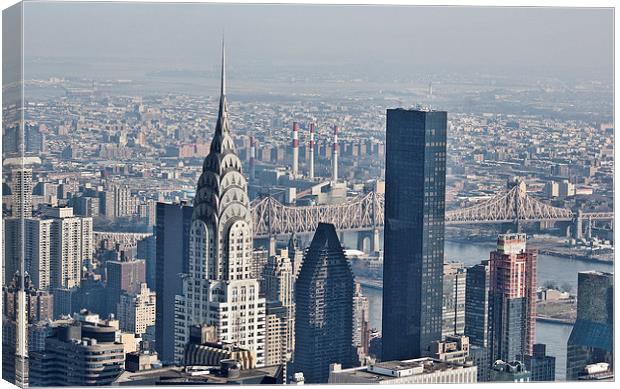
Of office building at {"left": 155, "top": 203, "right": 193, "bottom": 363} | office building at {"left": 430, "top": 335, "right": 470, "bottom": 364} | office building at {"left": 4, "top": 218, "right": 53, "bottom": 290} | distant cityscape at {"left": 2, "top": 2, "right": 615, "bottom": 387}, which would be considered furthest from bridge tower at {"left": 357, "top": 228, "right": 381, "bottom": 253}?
office building at {"left": 4, "top": 218, "right": 53, "bottom": 290}

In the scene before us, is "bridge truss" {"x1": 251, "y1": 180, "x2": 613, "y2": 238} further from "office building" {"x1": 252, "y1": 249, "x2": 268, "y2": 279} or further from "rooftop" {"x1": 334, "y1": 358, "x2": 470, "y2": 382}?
"rooftop" {"x1": 334, "y1": 358, "x2": 470, "y2": 382}

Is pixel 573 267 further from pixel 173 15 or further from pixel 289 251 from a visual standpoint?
pixel 173 15

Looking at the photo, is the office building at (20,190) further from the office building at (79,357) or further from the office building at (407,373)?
the office building at (407,373)

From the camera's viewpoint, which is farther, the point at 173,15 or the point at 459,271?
the point at 459,271

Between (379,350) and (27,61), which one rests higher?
(27,61)

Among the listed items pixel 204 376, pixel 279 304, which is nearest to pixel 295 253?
pixel 279 304

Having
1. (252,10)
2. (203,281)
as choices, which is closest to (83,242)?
(203,281)

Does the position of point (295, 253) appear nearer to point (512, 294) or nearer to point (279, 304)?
point (279, 304)
